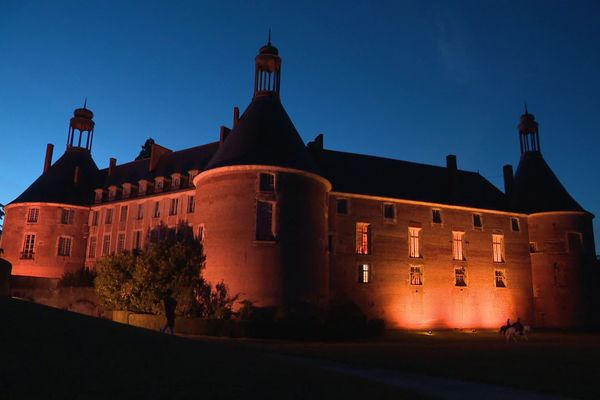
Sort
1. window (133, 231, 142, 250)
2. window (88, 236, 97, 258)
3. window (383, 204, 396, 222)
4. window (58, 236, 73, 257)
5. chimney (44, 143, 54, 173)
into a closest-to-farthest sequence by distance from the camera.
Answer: window (383, 204, 396, 222)
window (133, 231, 142, 250)
window (58, 236, 73, 257)
window (88, 236, 97, 258)
chimney (44, 143, 54, 173)

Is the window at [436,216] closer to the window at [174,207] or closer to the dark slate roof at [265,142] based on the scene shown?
the dark slate roof at [265,142]

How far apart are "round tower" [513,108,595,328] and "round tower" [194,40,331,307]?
2218 centimetres

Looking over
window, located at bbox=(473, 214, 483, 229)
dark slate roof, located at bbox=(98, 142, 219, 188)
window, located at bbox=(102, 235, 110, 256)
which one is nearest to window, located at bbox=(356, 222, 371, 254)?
window, located at bbox=(473, 214, 483, 229)

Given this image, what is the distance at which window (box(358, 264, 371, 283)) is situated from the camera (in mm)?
37750

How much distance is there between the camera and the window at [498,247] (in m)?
43.2

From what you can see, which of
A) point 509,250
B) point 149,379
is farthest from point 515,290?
point 149,379

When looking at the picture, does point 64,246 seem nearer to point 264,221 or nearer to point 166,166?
point 166,166

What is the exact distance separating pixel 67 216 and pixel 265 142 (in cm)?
2491

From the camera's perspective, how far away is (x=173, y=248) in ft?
101

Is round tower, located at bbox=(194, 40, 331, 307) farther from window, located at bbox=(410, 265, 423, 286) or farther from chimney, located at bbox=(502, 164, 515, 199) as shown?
chimney, located at bbox=(502, 164, 515, 199)

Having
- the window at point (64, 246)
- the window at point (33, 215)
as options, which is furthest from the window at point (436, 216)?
the window at point (33, 215)

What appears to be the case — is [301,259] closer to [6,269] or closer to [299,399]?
[6,269]

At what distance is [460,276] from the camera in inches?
1623

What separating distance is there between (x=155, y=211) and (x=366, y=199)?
1798 centimetres
